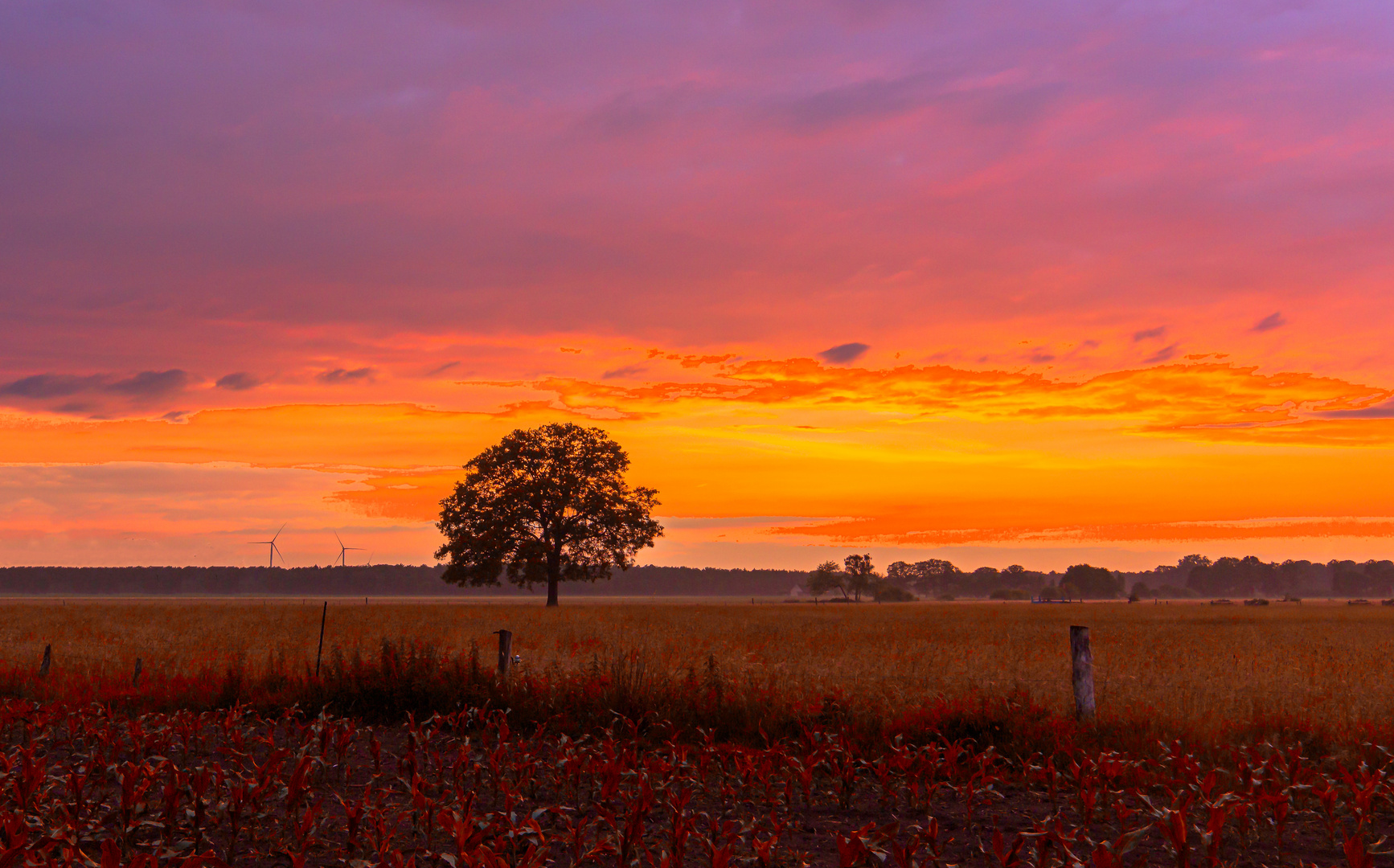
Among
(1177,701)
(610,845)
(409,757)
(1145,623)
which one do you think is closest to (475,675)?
(409,757)

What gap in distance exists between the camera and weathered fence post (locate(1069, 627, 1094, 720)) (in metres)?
12.0

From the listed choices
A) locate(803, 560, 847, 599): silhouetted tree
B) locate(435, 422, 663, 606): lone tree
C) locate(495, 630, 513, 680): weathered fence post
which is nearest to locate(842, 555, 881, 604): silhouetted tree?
locate(803, 560, 847, 599): silhouetted tree

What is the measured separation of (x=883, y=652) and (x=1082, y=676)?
1169cm

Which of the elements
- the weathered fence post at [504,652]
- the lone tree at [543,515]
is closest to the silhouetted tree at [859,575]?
the lone tree at [543,515]

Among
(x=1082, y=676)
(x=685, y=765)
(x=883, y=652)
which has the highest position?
(x=1082, y=676)

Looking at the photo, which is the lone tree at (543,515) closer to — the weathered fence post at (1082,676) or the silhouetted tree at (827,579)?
the weathered fence post at (1082,676)

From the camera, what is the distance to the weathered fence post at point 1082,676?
12039mm

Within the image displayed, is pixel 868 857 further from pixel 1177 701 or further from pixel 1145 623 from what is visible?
pixel 1145 623

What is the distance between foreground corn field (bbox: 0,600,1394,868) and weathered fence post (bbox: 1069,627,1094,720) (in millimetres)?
366

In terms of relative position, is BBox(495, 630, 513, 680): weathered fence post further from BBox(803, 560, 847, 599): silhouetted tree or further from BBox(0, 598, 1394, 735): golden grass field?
BBox(803, 560, 847, 599): silhouetted tree

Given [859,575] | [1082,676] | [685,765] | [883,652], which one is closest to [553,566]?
[883,652]

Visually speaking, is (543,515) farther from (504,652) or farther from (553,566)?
(504,652)

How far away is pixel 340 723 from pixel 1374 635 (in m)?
38.6

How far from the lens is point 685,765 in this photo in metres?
8.73
